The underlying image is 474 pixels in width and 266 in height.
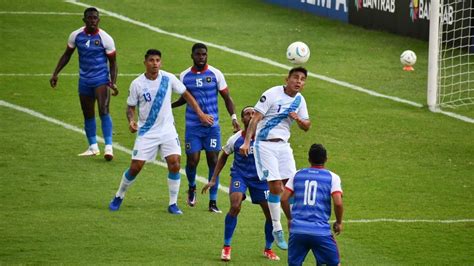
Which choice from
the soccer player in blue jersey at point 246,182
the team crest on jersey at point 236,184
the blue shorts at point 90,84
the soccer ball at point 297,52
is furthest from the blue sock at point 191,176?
the soccer ball at point 297,52

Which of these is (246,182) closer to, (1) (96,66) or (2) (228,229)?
(2) (228,229)

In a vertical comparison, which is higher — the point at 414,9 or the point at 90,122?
the point at 414,9

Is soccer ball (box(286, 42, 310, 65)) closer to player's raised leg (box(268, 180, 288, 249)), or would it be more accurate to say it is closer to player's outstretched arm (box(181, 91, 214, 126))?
player's outstretched arm (box(181, 91, 214, 126))

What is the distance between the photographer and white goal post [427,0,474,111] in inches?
998

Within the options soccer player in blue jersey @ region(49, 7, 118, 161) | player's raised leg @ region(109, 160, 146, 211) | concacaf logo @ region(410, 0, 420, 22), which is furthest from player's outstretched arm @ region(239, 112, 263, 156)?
concacaf logo @ region(410, 0, 420, 22)

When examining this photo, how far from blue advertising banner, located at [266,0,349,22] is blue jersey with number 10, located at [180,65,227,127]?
17322 millimetres

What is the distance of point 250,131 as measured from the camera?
15.3 m

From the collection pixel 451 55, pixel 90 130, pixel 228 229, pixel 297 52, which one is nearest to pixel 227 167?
pixel 90 130

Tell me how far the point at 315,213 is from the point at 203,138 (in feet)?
17.7

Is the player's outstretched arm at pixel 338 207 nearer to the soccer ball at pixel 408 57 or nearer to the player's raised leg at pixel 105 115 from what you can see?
the player's raised leg at pixel 105 115

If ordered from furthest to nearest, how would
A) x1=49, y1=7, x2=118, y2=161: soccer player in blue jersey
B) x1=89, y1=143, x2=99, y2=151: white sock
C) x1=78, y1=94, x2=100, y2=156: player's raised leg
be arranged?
x1=89, y1=143, x2=99, y2=151: white sock < x1=78, y1=94, x2=100, y2=156: player's raised leg < x1=49, y1=7, x2=118, y2=161: soccer player in blue jersey

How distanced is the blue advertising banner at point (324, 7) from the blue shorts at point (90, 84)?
15029 mm

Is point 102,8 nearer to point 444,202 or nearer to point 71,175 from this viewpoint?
point 71,175

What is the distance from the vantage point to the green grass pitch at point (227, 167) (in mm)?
15766
